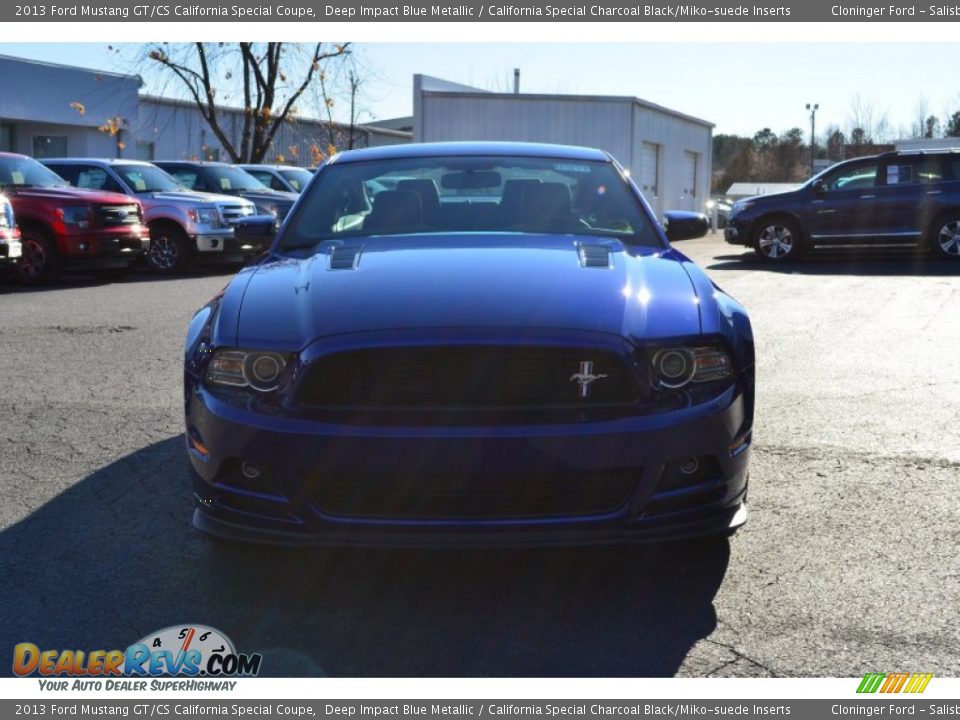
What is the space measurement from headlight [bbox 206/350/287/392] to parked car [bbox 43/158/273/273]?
1317 centimetres

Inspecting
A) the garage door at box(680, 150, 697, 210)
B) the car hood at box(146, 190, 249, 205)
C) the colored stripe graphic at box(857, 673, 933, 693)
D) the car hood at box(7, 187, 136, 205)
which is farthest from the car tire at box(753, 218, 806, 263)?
the garage door at box(680, 150, 697, 210)

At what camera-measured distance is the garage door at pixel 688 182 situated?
41562 millimetres

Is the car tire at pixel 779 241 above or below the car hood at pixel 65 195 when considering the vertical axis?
below

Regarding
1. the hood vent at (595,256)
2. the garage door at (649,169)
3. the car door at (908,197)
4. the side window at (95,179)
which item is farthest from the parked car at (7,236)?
the garage door at (649,169)

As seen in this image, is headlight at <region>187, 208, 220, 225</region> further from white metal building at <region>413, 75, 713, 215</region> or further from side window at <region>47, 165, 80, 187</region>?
white metal building at <region>413, 75, 713, 215</region>

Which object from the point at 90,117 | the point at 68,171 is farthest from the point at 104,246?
the point at 90,117

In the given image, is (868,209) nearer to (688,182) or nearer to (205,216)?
(205,216)

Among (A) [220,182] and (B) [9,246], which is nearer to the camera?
(B) [9,246]

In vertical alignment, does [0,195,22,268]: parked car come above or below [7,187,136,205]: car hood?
below

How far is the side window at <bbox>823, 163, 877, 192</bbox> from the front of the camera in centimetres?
1806

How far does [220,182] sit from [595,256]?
53.3 ft

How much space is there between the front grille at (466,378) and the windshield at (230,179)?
1669 centimetres

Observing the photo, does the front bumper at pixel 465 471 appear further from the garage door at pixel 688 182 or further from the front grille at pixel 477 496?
the garage door at pixel 688 182

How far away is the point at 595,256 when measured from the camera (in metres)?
4.16
